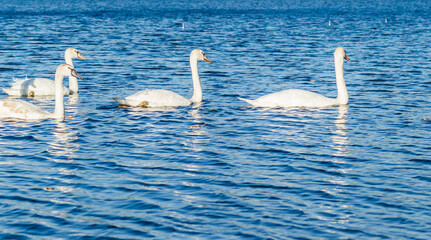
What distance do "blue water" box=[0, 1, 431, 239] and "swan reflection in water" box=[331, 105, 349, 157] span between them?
0.03 meters

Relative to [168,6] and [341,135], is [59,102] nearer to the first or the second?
[341,135]

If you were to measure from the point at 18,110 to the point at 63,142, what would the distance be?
8.85 feet

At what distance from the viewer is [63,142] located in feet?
50.9

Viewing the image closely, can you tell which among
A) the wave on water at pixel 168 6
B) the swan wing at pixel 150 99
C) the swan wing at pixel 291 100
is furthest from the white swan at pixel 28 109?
the wave on water at pixel 168 6

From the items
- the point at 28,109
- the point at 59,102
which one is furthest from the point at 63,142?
the point at 28,109

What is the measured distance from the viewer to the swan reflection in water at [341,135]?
14.8m

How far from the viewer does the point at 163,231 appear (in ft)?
32.0

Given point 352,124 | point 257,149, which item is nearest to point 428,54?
point 352,124

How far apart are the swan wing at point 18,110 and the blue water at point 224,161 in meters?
0.35

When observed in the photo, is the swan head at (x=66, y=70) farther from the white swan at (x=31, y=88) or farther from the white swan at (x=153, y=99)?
the white swan at (x=31, y=88)

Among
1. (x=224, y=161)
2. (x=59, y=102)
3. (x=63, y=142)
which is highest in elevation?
(x=59, y=102)

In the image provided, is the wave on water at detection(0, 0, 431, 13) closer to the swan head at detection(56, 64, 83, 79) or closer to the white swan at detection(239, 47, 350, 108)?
the swan head at detection(56, 64, 83, 79)

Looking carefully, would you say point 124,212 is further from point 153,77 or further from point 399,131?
point 153,77

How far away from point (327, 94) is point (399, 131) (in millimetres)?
6554
